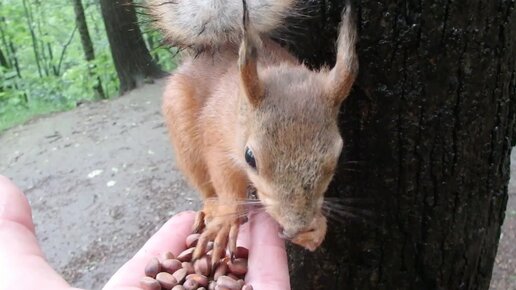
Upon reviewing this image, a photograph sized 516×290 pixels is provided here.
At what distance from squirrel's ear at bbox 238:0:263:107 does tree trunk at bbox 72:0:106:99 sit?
782 centimetres

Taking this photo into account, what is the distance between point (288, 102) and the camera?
1231 millimetres

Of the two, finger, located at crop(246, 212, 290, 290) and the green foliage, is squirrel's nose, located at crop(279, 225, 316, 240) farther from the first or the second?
the green foliage

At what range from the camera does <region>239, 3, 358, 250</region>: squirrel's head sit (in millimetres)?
1173

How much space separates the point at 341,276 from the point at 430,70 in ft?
2.06

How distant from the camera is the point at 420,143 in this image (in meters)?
1.36

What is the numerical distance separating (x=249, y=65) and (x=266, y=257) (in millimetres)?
533

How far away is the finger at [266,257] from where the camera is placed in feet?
4.65

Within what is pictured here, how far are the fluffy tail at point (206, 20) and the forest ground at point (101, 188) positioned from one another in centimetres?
211

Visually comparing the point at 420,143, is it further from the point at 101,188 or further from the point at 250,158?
the point at 101,188

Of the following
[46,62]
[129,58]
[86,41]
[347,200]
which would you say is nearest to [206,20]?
[347,200]

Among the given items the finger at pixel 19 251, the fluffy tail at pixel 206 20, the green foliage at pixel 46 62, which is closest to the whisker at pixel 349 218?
the fluffy tail at pixel 206 20

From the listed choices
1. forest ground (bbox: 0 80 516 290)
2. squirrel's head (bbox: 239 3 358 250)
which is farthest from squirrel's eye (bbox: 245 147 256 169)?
forest ground (bbox: 0 80 516 290)

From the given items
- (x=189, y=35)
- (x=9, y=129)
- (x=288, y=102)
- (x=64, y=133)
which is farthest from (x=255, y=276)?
(x=9, y=129)

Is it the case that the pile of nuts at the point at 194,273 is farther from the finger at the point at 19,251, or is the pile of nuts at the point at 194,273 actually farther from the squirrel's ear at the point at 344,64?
the squirrel's ear at the point at 344,64
